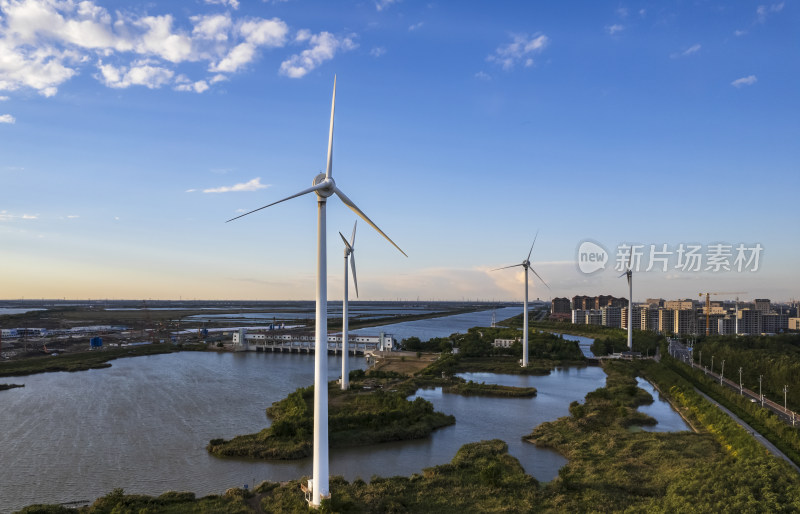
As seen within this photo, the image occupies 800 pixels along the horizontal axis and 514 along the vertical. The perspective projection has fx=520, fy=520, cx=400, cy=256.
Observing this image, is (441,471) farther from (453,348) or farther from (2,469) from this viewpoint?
(453,348)

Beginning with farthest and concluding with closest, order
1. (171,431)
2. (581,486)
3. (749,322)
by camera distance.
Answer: (749,322) → (171,431) → (581,486)

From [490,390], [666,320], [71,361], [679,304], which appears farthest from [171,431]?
[679,304]

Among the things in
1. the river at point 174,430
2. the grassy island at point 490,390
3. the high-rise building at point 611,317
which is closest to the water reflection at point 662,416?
the river at point 174,430

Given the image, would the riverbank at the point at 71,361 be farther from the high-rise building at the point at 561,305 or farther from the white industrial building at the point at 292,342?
the high-rise building at the point at 561,305

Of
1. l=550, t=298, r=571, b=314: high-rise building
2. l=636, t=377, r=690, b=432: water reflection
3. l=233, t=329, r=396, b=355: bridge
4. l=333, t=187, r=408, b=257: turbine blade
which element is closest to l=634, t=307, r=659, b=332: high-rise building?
A: l=233, t=329, r=396, b=355: bridge

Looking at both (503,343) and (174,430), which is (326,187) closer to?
(174,430)

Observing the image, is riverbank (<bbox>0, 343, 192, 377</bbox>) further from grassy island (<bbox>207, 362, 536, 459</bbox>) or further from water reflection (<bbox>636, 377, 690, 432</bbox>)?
water reflection (<bbox>636, 377, 690, 432</bbox>)

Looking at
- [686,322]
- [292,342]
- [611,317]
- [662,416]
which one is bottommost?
[611,317]

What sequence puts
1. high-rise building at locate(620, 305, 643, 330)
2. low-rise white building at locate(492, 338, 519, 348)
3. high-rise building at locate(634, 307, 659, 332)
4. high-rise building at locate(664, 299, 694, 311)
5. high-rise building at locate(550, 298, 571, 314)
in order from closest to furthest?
low-rise white building at locate(492, 338, 519, 348) < high-rise building at locate(634, 307, 659, 332) < high-rise building at locate(620, 305, 643, 330) < high-rise building at locate(664, 299, 694, 311) < high-rise building at locate(550, 298, 571, 314)

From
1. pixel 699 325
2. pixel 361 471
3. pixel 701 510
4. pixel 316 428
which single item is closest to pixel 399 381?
pixel 361 471
